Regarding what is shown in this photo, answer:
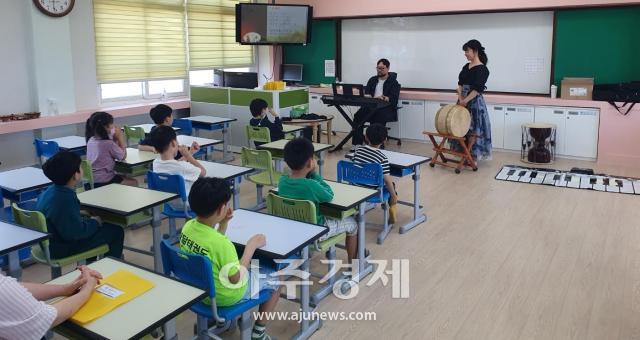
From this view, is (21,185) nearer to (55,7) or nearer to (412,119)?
(55,7)

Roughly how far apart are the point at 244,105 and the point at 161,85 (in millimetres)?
1546

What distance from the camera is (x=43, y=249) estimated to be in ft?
9.84

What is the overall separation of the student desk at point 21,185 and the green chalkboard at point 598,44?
21.5ft

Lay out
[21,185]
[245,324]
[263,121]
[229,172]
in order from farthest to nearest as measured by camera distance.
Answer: [263,121]
[229,172]
[21,185]
[245,324]

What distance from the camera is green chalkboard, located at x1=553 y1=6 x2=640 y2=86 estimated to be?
6957 mm

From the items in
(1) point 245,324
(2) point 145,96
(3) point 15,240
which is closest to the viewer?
(1) point 245,324

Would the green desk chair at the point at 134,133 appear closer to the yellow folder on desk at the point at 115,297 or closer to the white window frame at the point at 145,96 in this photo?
the white window frame at the point at 145,96

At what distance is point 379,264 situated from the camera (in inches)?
159

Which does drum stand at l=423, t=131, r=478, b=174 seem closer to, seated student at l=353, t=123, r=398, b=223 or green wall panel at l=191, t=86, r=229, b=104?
seated student at l=353, t=123, r=398, b=223

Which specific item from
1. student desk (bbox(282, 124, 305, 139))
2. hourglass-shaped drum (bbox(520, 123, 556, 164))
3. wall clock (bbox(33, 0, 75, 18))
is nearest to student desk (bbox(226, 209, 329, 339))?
student desk (bbox(282, 124, 305, 139))

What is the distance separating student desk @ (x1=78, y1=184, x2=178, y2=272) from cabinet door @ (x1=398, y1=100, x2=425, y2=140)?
5.77 meters

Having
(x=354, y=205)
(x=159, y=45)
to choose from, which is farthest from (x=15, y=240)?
(x=159, y=45)

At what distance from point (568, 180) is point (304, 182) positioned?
422cm

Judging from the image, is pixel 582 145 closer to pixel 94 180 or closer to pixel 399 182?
pixel 399 182
